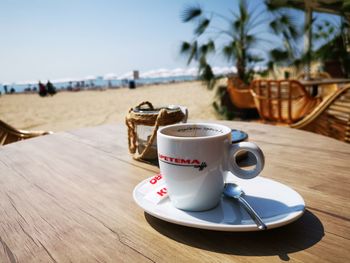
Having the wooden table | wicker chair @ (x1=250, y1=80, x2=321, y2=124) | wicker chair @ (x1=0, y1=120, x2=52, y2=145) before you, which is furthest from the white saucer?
wicker chair @ (x1=250, y1=80, x2=321, y2=124)

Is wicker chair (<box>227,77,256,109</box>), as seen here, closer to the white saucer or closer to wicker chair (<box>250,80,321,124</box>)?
wicker chair (<box>250,80,321,124</box>)

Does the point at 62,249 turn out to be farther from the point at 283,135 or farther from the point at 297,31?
the point at 297,31

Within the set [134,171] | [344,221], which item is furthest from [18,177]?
[344,221]

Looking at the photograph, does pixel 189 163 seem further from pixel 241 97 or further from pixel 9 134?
pixel 241 97

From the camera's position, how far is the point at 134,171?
693mm

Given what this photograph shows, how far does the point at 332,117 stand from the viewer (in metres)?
1.44

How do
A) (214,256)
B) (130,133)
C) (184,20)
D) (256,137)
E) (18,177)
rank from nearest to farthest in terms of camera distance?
(214,256)
(18,177)
(130,133)
(256,137)
(184,20)

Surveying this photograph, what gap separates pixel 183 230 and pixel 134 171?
292 millimetres

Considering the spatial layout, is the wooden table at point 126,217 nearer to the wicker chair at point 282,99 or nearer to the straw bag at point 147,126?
the straw bag at point 147,126

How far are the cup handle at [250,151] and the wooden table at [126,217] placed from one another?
90 mm

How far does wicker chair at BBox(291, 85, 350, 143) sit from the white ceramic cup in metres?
1.07

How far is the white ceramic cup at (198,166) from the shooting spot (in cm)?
42

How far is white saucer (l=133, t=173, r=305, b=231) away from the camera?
40 cm

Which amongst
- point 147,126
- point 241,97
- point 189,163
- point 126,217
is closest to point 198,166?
point 189,163
